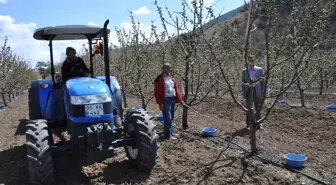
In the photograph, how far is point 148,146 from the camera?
165 inches

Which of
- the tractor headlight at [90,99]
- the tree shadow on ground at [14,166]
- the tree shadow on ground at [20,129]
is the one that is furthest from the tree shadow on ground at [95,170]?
the tree shadow on ground at [20,129]

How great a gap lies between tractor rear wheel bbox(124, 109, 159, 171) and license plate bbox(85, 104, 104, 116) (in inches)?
19.1

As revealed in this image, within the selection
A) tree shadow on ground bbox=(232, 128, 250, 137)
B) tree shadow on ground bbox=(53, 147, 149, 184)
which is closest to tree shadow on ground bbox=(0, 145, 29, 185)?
tree shadow on ground bbox=(53, 147, 149, 184)

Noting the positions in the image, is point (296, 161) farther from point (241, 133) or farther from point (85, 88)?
point (85, 88)

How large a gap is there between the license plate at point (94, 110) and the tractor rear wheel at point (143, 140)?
484mm

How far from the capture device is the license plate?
4.13 meters

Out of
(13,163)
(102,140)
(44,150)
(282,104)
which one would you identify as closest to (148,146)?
(102,140)

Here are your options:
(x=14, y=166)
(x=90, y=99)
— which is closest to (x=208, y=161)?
(x=90, y=99)

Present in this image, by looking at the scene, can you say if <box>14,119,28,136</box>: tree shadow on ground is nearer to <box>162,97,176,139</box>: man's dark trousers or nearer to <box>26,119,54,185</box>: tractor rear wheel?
<box>162,97,176,139</box>: man's dark trousers

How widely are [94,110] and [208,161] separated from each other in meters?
1.79

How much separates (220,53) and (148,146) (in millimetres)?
3795

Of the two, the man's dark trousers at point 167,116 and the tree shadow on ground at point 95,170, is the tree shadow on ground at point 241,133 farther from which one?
the tree shadow on ground at point 95,170

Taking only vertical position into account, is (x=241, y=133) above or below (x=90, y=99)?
below

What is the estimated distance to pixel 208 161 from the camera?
479cm
